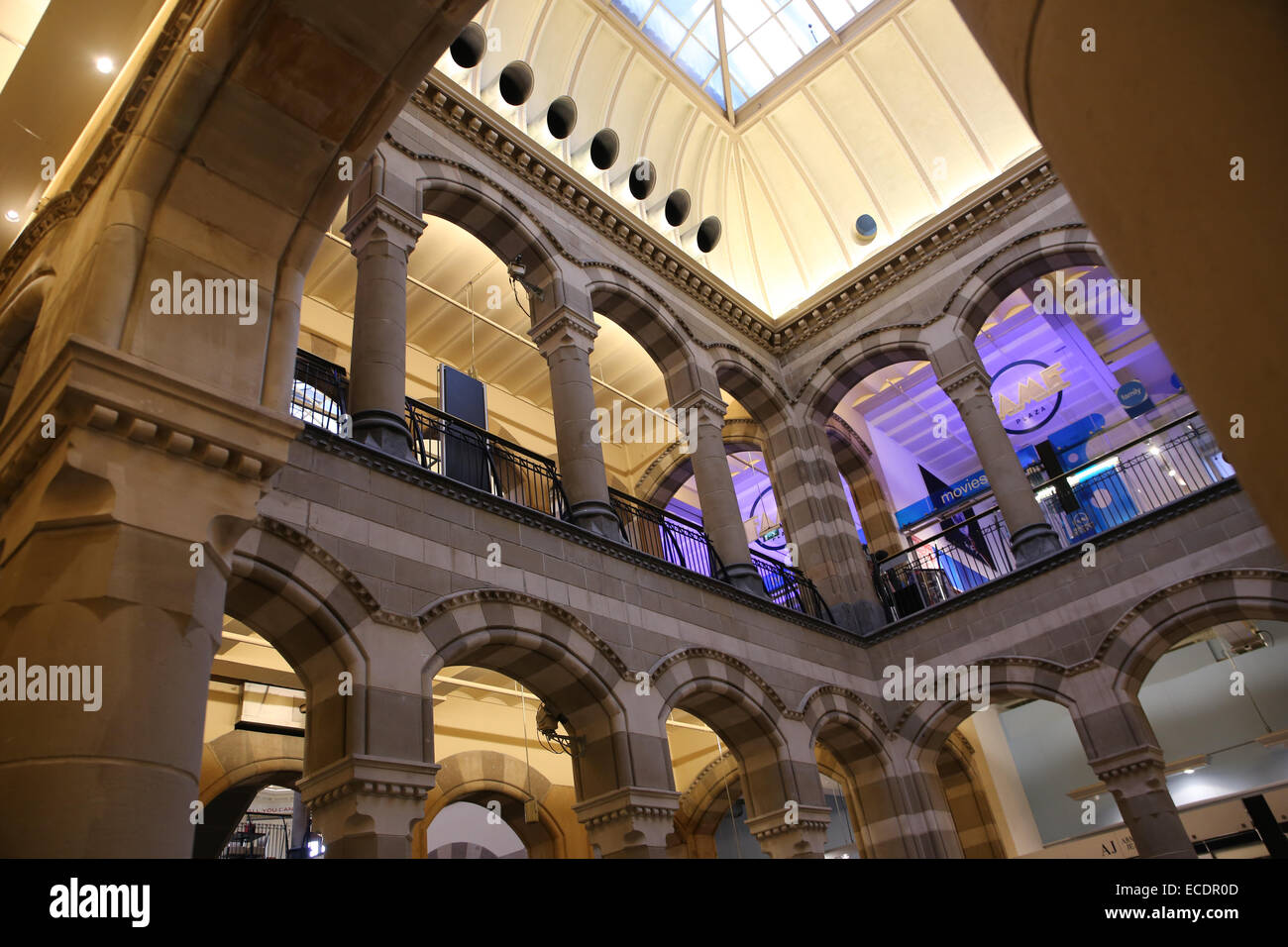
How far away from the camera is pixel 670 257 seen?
1262 centimetres

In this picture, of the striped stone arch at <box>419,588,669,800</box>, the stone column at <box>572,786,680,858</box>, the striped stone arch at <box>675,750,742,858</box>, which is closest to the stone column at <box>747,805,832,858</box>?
the stone column at <box>572,786,680,858</box>

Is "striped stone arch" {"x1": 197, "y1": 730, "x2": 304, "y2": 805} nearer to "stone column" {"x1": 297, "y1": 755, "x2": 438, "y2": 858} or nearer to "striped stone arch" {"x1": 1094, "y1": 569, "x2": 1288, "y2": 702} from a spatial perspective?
"stone column" {"x1": 297, "y1": 755, "x2": 438, "y2": 858}

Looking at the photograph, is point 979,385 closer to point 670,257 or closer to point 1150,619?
point 1150,619

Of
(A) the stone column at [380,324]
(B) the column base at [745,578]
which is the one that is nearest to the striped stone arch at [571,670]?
(A) the stone column at [380,324]

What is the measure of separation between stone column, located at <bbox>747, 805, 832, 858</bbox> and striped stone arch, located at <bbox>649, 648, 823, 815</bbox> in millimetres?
101

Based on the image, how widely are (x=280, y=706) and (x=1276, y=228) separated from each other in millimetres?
11871

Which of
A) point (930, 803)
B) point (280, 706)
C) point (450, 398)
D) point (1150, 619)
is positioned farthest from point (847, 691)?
point (280, 706)

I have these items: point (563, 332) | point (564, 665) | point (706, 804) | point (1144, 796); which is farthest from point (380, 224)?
point (706, 804)

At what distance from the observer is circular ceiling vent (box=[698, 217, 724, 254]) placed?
13820 mm

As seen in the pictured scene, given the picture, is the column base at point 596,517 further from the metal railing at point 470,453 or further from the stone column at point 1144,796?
the stone column at point 1144,796

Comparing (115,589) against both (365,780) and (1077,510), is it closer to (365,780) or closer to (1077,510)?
(365,780)

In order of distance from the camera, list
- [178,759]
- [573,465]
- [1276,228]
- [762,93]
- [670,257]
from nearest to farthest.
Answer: [1276,228] < [178,759] < [573,465] < [670,257] < [762,93]

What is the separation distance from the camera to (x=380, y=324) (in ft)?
27.1

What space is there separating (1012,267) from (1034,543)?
406cm
